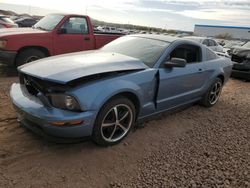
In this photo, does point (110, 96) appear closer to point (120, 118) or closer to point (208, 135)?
point (120, 118)

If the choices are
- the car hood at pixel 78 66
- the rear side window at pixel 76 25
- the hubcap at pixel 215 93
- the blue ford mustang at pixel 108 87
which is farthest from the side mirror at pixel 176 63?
the rear side window at pixel 76 25

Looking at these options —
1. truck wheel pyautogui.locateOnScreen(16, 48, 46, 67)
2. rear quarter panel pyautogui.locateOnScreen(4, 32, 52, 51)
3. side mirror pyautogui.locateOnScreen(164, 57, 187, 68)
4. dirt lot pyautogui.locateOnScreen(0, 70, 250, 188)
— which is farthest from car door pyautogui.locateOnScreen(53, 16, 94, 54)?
side mirror pyautogui.locateOnScreen(164, 57, 187, 68)

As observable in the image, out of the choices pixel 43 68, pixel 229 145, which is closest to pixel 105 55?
pixel 43 68

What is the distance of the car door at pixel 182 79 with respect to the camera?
13.5ft

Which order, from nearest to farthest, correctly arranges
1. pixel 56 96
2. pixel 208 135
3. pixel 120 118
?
pixel 56 96 → pixel 120 118 → pixel 208 135

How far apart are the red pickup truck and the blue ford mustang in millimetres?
2849

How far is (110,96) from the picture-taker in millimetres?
3238

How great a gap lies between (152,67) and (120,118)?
960 millimetres

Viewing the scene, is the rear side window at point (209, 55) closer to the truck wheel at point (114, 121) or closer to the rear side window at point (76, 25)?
the truck wheel at point (114, 121)

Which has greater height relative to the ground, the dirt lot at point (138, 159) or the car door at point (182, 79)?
the car door at point (182, 79)

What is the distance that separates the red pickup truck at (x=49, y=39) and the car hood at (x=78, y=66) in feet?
10.5

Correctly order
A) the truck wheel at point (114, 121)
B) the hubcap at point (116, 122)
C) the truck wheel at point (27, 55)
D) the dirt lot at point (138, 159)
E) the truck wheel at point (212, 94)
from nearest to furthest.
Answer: the dirt lot at point (138, 159), the truck wheel at point (114, 121), the hubcap at point (116, 122), the truck wheel at point (212, 94), the truck wheel at point (27, 55)

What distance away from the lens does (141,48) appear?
4.40m

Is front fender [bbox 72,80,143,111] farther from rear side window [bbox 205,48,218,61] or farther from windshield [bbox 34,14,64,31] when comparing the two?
windshield [bbox 34,14,64,31]
